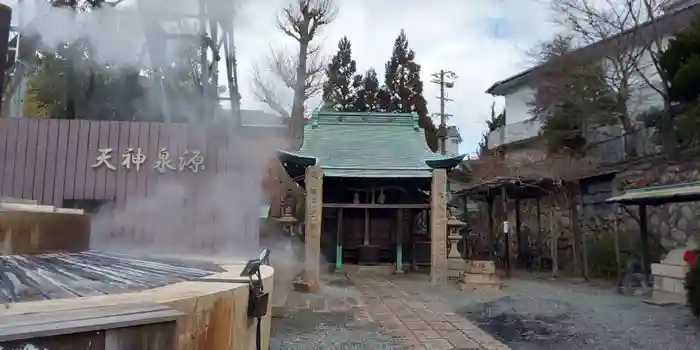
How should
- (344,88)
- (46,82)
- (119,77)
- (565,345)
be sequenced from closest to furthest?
(565,345)
(119,77)
(46,82)
(344,88)

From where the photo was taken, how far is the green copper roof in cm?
1204

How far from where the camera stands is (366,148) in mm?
13812

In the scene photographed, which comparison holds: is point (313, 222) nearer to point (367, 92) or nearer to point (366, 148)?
point (366, 148)

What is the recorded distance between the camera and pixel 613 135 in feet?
52.3

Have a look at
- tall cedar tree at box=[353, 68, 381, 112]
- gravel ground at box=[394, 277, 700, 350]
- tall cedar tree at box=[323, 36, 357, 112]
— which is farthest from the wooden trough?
tall cedar tree at box=[353, 68, 381, 112]

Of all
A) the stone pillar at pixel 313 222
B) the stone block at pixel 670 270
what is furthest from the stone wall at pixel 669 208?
the stone pillar at pixel 313 222

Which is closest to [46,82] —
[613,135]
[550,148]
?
[550,148]

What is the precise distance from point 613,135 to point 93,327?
16650 millimetres

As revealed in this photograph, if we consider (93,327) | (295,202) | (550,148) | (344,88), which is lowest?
(93,327)

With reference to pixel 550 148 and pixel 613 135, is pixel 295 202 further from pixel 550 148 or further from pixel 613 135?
pixel 613 135

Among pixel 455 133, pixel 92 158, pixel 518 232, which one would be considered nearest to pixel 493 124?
pixel 455 133

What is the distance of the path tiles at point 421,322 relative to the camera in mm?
5484

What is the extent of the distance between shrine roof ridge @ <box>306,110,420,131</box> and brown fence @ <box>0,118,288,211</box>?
6.13m

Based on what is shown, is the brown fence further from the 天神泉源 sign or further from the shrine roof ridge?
the shrine roof ridge
